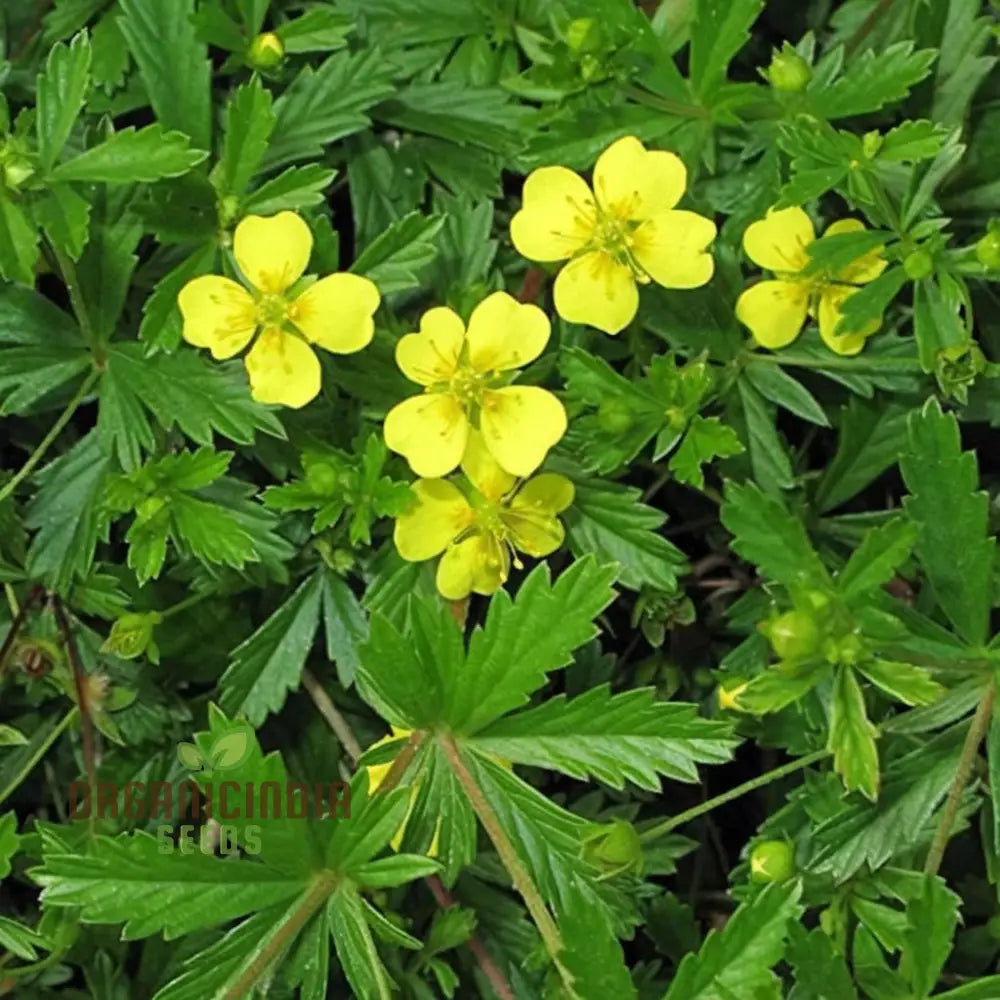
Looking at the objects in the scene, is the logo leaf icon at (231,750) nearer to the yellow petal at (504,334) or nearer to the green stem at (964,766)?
the yellow petal at (504,334)

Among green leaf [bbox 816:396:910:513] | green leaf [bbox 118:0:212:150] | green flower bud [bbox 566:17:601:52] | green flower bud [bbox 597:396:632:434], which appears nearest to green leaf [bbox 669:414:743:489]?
green flower bud [bbox 597:396:632:434]

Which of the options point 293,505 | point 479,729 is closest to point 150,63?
point 293,505

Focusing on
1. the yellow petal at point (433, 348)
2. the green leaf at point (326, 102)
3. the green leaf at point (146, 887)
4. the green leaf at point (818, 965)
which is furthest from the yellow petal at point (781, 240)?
the green leaf at point (146, 887)

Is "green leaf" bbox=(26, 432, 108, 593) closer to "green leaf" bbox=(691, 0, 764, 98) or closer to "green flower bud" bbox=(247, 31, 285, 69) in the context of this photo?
"green flower bud" bbox=(247, 31, 285, 69)

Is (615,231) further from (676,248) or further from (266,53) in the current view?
(266,53)

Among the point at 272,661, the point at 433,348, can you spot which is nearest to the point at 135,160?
the point at 433,348

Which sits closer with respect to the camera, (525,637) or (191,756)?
(525,637)
